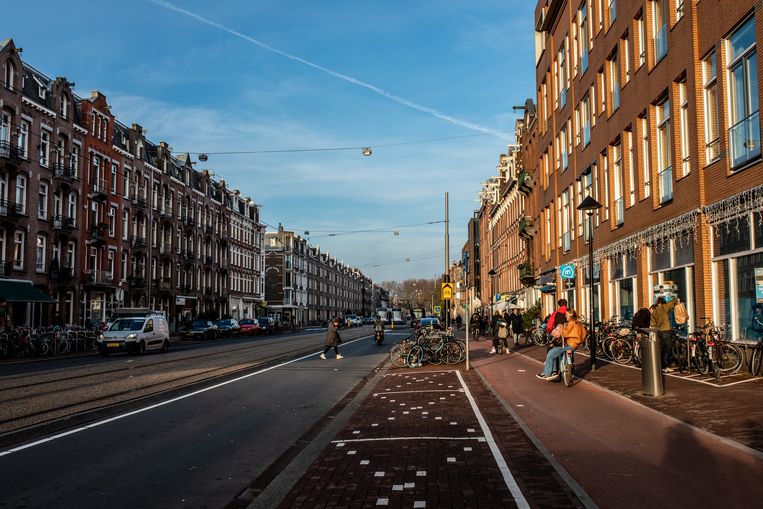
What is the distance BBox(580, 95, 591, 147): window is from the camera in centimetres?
2799

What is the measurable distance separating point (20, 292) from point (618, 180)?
95.0 feet

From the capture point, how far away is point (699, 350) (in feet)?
47.1

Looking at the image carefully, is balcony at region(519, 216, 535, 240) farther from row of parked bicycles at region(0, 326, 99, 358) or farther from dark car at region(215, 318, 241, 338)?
row of parked bicycles at region(0, 326, 99, 358)

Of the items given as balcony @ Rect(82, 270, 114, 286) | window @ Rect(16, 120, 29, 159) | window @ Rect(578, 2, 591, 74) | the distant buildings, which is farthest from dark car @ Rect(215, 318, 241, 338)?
window @ Rect(578, 2, 591, 74)

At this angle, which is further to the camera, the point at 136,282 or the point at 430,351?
the point at 136,282

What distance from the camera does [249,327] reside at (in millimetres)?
59250

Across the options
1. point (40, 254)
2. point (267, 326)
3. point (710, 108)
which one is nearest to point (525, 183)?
point (710, 108)

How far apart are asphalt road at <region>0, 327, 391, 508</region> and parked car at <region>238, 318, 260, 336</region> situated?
4057 centimetres

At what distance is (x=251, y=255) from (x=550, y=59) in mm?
56029

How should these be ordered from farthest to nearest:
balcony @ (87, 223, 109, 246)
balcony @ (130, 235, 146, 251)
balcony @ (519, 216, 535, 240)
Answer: balcony @ (130, 235, 146, 251)
balcony @ (87, 223, 109, 246)
balcony @ (519, 216, 535, 240)

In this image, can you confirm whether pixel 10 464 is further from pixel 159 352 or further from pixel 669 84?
pixel 159 352

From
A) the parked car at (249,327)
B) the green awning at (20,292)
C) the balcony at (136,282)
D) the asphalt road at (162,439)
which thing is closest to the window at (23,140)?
the green awning at (20,292)

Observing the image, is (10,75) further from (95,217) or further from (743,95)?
(743,95)

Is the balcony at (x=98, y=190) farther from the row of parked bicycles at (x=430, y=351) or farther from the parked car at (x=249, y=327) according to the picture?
the row of parked bicycles at (x=430, y=351)
